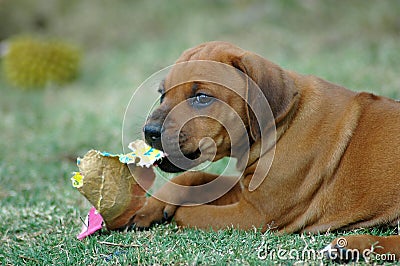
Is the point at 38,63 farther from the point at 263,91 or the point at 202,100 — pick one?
the point at 263,91

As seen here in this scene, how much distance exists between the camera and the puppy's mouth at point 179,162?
4.13 meters

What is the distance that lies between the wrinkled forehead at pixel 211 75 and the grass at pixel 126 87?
2.25ft

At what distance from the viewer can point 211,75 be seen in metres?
4.20

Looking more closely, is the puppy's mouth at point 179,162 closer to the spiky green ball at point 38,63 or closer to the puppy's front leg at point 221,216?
the puppy's front leg at point 221,216

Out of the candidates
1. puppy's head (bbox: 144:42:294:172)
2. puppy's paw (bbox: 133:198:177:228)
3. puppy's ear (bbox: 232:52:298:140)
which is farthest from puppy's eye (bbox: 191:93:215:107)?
puppy's paw (bbox: 133:198:177:228)

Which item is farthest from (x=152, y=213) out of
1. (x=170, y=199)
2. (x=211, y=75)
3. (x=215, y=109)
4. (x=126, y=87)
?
(x=126, y=87)

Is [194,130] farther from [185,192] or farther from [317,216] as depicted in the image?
[317,216]

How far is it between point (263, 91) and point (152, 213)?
4.08 feet

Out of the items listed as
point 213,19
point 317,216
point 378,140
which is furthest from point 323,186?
point 213,19

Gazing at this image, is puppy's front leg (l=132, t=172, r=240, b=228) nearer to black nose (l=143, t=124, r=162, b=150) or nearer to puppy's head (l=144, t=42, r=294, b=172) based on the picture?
puppy's head (l=144, t=42, r=294, b=172)

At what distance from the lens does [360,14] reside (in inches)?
497

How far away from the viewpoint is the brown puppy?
407 cm

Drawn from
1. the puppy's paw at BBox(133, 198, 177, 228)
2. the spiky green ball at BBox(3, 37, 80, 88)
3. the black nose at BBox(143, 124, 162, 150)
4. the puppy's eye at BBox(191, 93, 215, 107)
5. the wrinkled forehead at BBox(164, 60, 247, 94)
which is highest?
the wrinkled forehead at BBox(164, 60, 247, 94)

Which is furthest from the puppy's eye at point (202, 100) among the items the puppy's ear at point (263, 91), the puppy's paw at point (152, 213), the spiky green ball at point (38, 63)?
the spiky green ball at point (38, 63)
